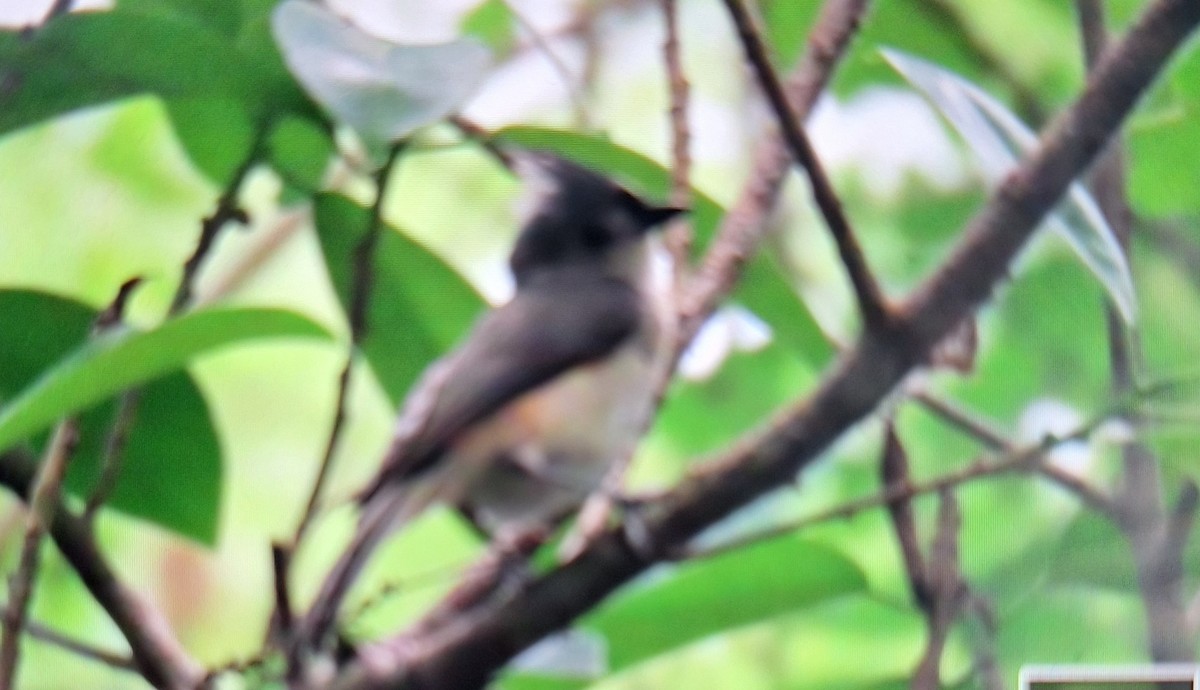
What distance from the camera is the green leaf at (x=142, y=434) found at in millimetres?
959

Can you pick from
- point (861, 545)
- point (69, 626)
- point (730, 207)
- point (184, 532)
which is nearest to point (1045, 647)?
point (861, 545)

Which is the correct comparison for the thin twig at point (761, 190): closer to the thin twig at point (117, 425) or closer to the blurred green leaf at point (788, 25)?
the blurred green leaf at point (788, 25)

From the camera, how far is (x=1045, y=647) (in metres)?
1.03

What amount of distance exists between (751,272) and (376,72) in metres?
0.38

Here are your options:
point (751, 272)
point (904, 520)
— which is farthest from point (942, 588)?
point (751, 272)

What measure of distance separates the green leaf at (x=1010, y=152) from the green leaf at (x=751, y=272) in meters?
0.17

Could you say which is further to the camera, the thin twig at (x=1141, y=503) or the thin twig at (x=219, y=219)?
the thin twig at (x=1141, y=503)

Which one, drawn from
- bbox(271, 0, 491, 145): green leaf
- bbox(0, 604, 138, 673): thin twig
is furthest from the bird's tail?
bbox(271, 0, 491, 145): green leaf

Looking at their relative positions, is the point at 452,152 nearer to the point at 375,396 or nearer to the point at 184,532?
the point at 375,396

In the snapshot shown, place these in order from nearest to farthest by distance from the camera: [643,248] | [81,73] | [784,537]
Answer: [81,73] → [784,537] → [643,248]

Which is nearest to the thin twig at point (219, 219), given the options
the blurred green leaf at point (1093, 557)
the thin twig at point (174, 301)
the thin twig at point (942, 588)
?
the thin twig at point (174, 301)

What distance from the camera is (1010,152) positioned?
2.83ft

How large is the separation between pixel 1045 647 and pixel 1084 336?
0.25 metres

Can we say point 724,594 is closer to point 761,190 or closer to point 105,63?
point 761,190
